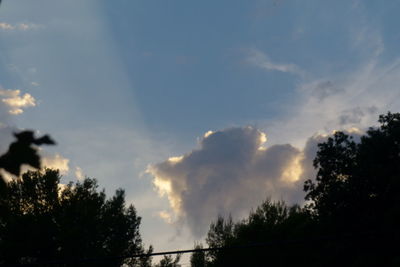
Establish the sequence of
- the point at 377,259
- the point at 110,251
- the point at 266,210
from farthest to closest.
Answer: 1. the point at 266,210
2. the point at 110,251
3. the point at 377,259

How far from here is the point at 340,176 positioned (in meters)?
37.9

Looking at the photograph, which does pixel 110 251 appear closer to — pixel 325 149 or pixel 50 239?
pixel 50 239

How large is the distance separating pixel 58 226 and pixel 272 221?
1062 inches

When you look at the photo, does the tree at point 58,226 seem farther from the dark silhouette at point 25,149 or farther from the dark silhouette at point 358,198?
the dark silhouette at point 25,149

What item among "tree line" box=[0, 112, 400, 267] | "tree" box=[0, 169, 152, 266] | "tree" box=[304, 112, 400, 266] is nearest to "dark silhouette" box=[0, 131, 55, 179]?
"tree line" box=[0, 112, 400, 267]

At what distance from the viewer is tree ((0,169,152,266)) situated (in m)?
42.6

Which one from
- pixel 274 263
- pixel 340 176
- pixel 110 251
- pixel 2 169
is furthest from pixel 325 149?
pixel 2 169

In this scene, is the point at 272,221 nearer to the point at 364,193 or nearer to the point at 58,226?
the point at 364,193

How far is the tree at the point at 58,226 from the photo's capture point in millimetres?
42625

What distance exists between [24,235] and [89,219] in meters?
6.81

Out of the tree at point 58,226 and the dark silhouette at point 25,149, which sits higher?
the tree at point 58,226

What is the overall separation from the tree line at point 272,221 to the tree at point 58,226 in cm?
11

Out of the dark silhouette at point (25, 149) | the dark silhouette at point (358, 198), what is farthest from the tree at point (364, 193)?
the dark silhouette at point (25, 149)

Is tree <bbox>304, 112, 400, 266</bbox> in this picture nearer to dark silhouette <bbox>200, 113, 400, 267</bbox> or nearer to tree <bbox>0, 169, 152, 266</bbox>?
dark silhouette <bbox>200, 113, 400, 267</bbox>
